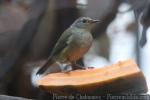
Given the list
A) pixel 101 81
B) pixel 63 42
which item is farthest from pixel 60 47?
pixel 101 81

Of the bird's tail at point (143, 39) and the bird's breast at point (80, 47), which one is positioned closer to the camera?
the bird's breast at point (80, 47)

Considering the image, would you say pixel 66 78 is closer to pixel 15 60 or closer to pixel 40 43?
pixel 40 43

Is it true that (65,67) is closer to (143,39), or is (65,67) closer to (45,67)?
(45,67)

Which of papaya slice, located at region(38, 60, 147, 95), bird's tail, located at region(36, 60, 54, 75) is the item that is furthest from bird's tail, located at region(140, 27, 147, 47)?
bird's tail, located at region(36, 60, 54, 75)

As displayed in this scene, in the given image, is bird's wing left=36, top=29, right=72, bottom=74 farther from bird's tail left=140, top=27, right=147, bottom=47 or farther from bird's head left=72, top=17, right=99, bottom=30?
bird's tail left=140, top=27, right=147, bottom=47

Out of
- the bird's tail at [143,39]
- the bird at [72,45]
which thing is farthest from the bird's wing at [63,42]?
the bird's tail at [143,39]

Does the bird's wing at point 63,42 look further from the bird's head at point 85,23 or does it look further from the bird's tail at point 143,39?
the bird's tail at point 143,39

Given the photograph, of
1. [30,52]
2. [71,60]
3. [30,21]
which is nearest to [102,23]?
[71,60]
